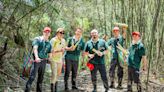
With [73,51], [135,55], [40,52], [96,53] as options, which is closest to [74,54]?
[73,51]

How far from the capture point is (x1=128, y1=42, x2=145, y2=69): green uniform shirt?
242 inches

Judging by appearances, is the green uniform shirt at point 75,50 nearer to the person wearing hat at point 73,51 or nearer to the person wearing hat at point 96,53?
the person wearing hat at point 73,51

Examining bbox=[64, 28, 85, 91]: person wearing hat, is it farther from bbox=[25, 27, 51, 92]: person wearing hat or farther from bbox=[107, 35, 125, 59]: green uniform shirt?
bbox=[107, 35, 125, 59]: green uniform shirt

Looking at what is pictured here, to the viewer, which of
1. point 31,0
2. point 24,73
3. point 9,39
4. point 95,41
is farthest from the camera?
point 24,73

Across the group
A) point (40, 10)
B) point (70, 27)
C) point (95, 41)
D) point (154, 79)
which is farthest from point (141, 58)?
point (70, 27)

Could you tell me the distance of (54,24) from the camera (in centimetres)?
953

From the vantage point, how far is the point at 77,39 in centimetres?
646

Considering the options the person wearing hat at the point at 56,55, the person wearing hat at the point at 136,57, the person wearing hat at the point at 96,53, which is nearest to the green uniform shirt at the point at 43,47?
the person wearing hat at the point at 56,55

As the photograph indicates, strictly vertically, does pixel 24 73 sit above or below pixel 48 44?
below

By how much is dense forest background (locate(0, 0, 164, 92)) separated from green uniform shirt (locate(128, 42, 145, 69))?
0.24 m

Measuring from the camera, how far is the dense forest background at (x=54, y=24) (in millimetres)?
5305

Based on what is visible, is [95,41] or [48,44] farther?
[95,41]

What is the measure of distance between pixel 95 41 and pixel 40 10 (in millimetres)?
1138

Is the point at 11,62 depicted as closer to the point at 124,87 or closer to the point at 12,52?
the point at 12,52
